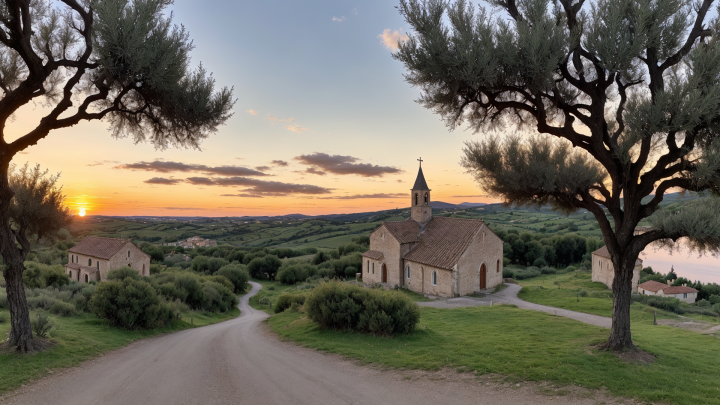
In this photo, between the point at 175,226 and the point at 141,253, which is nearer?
the point at 141,253

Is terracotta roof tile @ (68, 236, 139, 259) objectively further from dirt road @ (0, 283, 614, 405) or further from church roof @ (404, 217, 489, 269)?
dirt road @ (0, 283, 614, 405)

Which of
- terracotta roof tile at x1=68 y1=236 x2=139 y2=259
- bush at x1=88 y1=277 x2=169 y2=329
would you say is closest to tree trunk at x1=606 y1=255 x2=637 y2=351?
bush at x1=88 y1=277 x2=169 y2=329

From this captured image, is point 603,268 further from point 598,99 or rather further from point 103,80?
point 103,80

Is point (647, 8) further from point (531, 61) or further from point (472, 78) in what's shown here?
point (472, 78)

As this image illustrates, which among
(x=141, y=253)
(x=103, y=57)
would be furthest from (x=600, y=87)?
(x=141, y=253)

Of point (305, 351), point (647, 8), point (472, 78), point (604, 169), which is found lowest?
point (305, 351)

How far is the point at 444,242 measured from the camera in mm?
31500

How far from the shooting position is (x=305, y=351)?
11398 mm

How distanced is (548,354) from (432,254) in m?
21.0

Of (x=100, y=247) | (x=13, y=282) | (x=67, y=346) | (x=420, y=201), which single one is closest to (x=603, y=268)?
(x=420, y=201)

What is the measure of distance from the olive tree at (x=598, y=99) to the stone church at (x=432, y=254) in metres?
17.9

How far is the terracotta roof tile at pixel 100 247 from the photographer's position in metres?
44.2

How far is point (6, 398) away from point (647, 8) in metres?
16.4

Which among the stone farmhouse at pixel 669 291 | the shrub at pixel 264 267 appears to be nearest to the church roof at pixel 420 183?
the stone farmhouse at pixel 669 291
